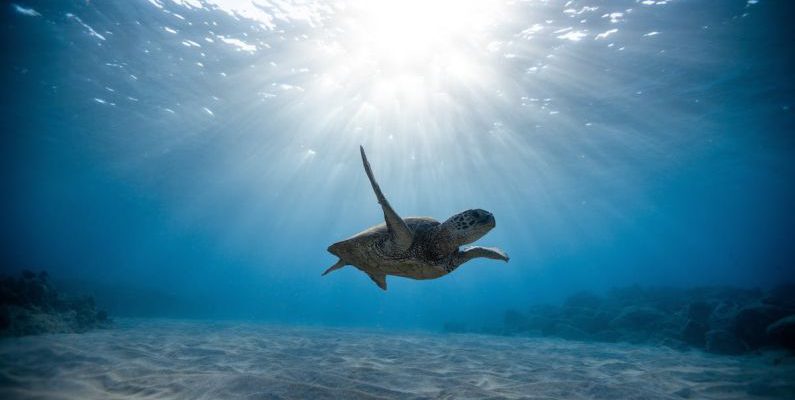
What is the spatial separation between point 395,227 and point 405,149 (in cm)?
2301

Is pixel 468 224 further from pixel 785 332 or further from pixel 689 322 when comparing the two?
pixel 689 322

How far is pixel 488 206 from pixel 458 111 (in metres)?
27.7

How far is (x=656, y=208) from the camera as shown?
53094mm

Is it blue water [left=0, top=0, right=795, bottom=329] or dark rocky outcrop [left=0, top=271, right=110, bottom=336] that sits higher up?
blue water [left=0, top=0, right=795, bottom=329]

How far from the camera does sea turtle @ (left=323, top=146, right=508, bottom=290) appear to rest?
4.18m

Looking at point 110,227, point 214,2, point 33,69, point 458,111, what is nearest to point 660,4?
point 458,111

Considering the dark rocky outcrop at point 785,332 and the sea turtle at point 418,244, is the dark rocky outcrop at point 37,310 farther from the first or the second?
the dark rocky outcrop at point 785,332

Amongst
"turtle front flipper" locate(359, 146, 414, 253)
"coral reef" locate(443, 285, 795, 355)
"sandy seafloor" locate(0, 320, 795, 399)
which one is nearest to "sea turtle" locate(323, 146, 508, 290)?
"turtle front flipper" locate(359, 146, 414, 253)

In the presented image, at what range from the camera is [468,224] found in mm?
4184

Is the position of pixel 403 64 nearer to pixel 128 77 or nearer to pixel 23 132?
pixel 128 77

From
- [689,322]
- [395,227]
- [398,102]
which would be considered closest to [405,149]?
[398,102]

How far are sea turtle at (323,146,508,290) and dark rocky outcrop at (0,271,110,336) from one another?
1000 cm

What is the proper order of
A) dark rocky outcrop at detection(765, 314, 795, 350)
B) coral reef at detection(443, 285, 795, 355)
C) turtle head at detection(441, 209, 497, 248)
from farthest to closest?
coral reef at detection(443, 285, 795, 355), dark rocky outcrop at detection(765, 314, 795, 350), turtle head at detection(441, 209, 497, 248)

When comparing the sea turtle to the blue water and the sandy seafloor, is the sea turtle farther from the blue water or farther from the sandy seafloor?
the blue water
